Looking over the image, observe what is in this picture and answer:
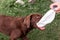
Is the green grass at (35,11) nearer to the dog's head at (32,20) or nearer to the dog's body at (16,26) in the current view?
the dog's body at (16,26)

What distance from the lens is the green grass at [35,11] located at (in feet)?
16.1

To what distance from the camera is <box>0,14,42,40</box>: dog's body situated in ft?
13.6

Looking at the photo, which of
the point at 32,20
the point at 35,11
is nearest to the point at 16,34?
the point at 32,20

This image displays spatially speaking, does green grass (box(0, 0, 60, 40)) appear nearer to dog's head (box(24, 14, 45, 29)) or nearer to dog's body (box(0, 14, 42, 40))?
dog's body (box(0, 14, 42, 40))

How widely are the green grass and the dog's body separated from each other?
47 centimetres

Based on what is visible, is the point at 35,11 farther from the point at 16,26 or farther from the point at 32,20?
the point at 32,20

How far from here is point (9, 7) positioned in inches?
229

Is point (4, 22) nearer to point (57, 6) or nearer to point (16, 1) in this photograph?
point (57, 6)

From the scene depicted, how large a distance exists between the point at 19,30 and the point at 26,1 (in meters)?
1.73

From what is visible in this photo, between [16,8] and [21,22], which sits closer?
[21,22]

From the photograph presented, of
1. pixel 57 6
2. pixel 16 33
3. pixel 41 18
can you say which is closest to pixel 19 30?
pixel 16 33

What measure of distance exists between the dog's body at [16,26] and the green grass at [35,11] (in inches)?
18.4

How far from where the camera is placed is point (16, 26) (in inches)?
171

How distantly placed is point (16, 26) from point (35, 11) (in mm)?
1340
